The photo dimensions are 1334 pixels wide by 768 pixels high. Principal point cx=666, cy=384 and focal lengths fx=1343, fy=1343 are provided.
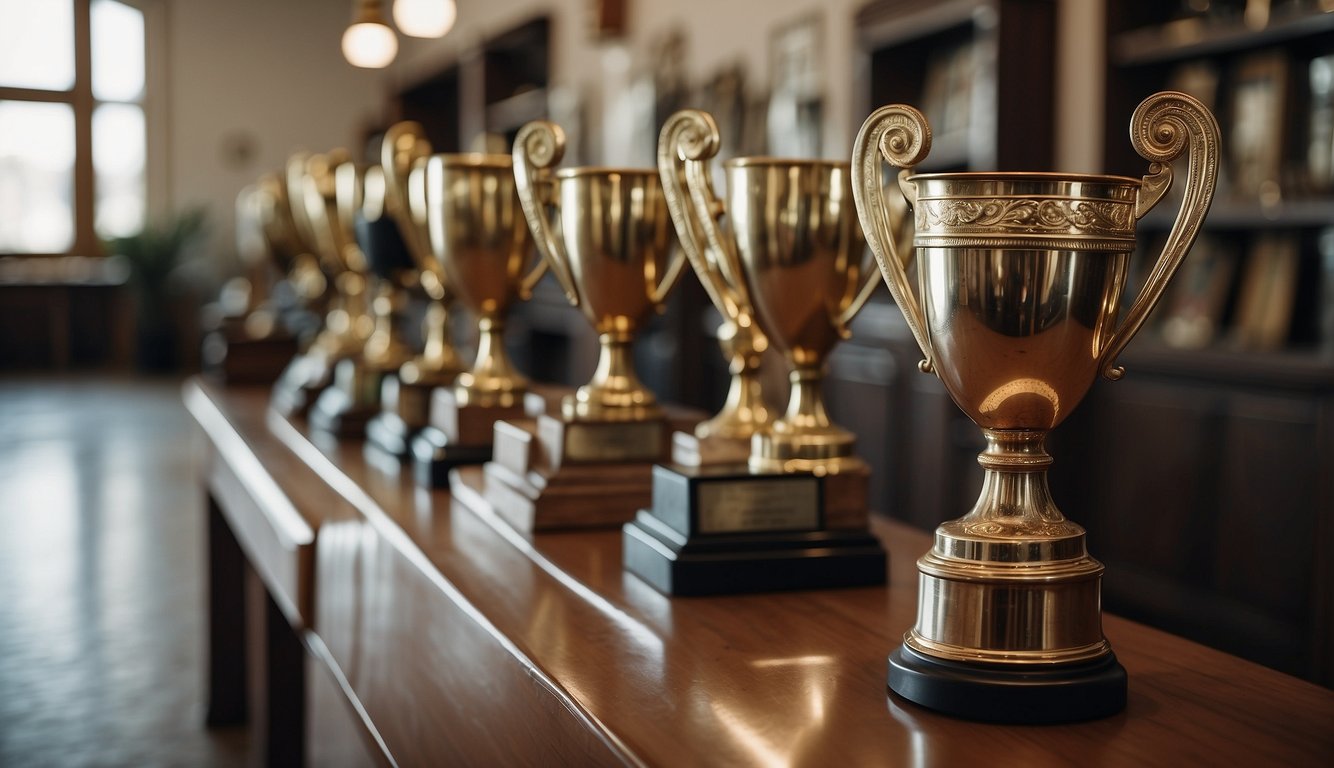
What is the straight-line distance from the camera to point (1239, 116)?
10.6ft

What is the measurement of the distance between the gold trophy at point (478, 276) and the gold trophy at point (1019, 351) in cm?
83

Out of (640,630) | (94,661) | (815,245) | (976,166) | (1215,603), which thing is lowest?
(94,661)

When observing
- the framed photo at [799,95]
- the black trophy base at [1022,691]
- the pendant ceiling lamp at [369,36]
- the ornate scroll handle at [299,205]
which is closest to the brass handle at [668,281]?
the black trophy base at [1022,691]

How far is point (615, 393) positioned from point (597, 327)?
69 millimetres

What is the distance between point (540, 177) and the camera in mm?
1319

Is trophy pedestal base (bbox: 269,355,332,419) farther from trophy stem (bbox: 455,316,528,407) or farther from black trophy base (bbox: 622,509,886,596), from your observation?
black trophy base (bbox: 622,509,886,596)

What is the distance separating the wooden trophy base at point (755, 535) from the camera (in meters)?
1.02

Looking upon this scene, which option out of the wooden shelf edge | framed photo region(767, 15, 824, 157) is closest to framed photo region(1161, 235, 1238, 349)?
the wooden shelf edge

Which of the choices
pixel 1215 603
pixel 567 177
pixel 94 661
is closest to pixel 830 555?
pixel 567 177

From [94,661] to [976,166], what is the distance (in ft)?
9.12

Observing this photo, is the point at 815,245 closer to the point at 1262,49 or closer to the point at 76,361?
the point at 1262,49

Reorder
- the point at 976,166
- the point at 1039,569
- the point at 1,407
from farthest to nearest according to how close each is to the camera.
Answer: the point at 1,407 < the point at 976,166 < the point at 1039,569

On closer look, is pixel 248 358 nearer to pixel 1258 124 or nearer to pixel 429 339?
pixel 429 339

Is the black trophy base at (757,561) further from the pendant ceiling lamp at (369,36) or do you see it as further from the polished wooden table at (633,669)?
the pendant ceiling lamp at (369,36)
